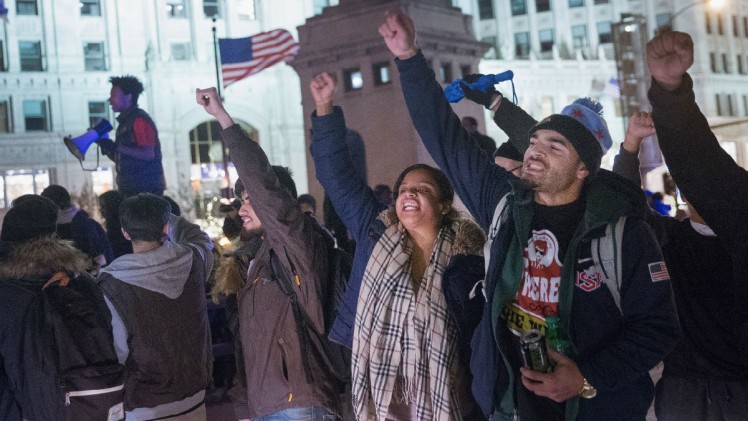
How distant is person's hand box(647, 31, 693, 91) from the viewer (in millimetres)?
2871

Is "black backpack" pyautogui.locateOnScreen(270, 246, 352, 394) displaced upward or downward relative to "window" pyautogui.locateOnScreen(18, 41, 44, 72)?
downward

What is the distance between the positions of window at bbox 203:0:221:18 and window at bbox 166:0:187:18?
125 centimetres

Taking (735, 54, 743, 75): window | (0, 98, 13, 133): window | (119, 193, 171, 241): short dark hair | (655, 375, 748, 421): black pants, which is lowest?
(655, 375, 748, 421): black pants

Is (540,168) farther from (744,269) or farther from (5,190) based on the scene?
(5,190)

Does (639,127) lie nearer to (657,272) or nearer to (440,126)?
(440,126)

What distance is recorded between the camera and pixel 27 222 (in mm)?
4398

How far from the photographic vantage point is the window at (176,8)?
49531mm

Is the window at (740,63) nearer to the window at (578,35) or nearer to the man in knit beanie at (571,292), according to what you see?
the window at (578,35)

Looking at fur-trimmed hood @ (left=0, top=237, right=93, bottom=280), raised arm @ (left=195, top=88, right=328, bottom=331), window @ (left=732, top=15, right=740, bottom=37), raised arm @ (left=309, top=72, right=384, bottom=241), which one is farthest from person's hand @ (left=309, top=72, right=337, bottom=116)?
window @ (left=732, top=15, right=740, bottom=37)

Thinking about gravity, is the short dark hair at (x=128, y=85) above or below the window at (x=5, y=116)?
below

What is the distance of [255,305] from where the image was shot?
4336 mm

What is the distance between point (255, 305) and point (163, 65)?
Result: 45.5m

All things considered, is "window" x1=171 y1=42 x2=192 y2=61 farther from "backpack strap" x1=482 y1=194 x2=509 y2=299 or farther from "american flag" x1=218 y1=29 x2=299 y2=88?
"backpack strap" x1=482 y1=194 x2=509 y2=299

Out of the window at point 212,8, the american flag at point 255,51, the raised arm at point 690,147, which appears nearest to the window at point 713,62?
the window at point 212,8
